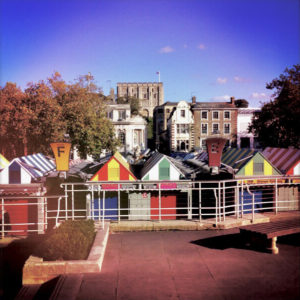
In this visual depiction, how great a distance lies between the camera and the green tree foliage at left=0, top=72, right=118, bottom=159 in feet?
87.6

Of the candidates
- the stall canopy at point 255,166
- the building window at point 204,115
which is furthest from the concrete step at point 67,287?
the building window at point 204,115

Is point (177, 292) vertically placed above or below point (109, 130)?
below

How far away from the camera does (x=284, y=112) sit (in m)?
30.3

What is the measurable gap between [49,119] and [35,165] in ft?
33.3

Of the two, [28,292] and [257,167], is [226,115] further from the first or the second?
[28,292]

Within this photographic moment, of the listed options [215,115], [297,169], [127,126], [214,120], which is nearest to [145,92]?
[215,115]

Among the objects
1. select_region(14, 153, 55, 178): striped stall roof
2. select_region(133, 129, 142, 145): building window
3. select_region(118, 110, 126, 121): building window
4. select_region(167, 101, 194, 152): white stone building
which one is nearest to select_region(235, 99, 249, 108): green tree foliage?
select_region(167, 101, 194, 152): white stone building

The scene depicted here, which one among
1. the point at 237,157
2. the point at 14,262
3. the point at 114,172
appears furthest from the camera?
the point at 237,157

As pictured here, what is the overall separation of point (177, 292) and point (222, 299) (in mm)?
844

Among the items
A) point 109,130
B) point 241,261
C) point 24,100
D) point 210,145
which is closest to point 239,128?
point 109,130

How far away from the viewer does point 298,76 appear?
29.8 m

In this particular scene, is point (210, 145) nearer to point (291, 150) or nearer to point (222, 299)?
point (291, 150)

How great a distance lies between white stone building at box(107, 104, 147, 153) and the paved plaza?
4502 cm

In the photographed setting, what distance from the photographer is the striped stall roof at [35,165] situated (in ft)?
49.4
